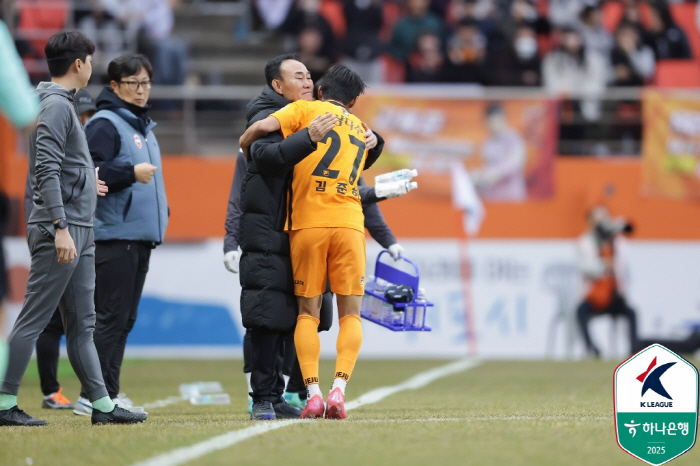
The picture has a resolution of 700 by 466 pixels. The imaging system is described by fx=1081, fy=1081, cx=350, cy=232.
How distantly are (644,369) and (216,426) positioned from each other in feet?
6.92

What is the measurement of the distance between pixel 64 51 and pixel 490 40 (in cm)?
1102

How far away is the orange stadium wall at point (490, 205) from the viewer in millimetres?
13977

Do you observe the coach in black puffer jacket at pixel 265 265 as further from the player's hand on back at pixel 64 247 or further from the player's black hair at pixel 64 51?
the player's black hair at pixel 64 51

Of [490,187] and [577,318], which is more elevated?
[490,187]

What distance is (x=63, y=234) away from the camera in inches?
210

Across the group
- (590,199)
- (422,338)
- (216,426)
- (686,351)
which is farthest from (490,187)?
(216,426)

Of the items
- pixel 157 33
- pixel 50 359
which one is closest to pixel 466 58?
pixel 157 33

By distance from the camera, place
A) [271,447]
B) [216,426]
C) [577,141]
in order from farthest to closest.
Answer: [577,141]
[216,426]
[271,447]

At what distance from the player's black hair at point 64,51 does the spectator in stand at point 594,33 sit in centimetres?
1123

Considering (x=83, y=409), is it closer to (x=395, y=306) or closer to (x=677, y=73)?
(x=395, y=306)

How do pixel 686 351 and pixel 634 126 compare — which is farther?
pixel 634 126

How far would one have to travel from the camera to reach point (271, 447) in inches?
180

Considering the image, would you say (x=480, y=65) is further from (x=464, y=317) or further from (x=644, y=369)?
(x=644, y=369)

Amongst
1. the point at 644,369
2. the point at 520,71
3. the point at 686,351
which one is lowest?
the point at 686,351
